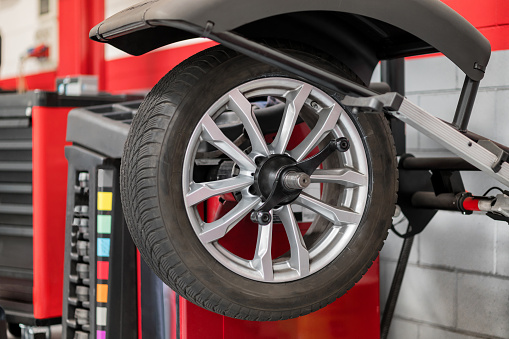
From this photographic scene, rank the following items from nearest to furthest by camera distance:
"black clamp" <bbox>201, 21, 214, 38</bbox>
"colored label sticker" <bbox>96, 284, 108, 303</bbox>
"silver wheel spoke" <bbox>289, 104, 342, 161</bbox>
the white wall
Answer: "black clamp" <bbox>201, 21, 214, 38</bbox> → "silver wheel spoke" <bbox>289, 104, 342, 161</bbox> → "colored label sticker" <bbox>96, 284, 108, 303</bbox> → the white wall

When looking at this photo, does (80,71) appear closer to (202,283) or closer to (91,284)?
(91,284)

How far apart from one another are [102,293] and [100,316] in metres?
0.06

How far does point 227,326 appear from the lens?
146cm

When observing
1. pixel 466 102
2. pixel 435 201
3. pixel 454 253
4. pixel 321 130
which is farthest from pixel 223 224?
pixel 454 253

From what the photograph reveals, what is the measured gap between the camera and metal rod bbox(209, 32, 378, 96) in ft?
3.24

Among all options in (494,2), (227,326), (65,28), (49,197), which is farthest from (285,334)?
(65,28)

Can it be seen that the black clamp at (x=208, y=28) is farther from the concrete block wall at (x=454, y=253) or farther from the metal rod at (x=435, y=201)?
the concrete block wall at (x=454, y=253)

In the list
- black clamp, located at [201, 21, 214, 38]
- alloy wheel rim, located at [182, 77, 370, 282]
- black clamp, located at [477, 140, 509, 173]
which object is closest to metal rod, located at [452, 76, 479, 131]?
black clamp, located at [477, 140, 509, 173]

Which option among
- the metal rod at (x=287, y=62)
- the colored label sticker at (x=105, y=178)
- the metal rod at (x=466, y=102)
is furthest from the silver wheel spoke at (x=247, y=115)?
the colored label sticker at (x=105, y=178)

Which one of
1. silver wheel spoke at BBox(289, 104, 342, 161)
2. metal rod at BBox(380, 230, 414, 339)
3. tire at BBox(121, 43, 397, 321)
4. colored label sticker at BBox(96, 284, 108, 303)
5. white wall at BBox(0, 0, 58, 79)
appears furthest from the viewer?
white wall at BBox(0, 0, 58, 79)

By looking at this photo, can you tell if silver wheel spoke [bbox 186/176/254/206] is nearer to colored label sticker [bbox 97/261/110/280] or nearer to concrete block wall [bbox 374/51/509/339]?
colored label sticker [bbox 97/261/110/280]

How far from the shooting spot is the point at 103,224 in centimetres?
162

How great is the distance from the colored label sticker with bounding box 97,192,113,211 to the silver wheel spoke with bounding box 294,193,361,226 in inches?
25.7

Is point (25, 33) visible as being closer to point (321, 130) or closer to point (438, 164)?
point (438, 164)
